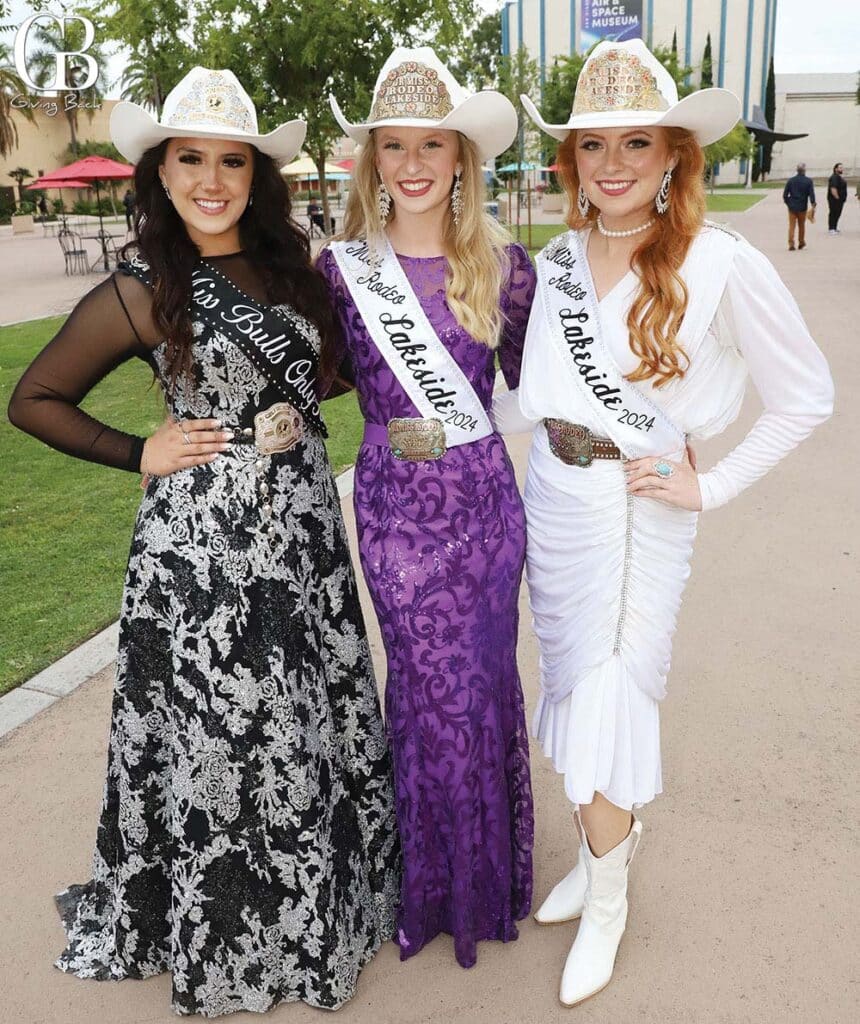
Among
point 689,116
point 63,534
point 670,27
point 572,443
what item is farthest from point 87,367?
point 670,27

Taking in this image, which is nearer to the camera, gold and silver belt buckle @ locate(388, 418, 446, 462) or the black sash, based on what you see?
the black sash

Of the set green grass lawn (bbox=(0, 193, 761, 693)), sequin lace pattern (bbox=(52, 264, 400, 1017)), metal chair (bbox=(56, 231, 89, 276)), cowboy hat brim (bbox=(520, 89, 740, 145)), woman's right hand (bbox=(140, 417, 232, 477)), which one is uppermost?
cowboy hat brim (bbox=(520, 89, 740, 145))

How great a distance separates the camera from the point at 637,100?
217cm

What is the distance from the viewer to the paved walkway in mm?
2381

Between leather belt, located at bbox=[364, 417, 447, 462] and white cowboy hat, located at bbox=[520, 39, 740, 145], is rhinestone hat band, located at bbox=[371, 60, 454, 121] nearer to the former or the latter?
white cowboy hat, located at bbox=[520, 39, 740, 145]

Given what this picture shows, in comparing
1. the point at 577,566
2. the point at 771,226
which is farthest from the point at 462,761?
the point at 771,226

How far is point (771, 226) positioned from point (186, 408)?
2568 centimetres

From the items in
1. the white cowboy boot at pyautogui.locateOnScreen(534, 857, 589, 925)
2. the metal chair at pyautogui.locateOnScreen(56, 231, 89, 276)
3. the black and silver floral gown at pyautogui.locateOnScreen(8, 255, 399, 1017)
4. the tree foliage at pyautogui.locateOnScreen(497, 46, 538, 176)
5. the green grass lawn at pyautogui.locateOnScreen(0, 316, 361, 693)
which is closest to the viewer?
the black and silver floral gown at pyautogui.locateOnScreen(8, 255, 399, 1017)

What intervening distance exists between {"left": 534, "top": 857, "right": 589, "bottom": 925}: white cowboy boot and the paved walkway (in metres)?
0.03

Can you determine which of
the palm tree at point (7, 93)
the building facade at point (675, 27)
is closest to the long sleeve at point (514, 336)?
the palm tree at point (7, 93)

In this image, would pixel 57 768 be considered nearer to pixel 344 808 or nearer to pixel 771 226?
pixel 344 808

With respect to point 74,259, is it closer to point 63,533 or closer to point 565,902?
point 63,533

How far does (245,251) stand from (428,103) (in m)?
0.56

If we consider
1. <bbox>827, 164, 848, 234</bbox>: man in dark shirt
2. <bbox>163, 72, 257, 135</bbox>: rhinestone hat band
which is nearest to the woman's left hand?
<bbox>163, 72, 257, 135</bbox>: rhinestone hat band
